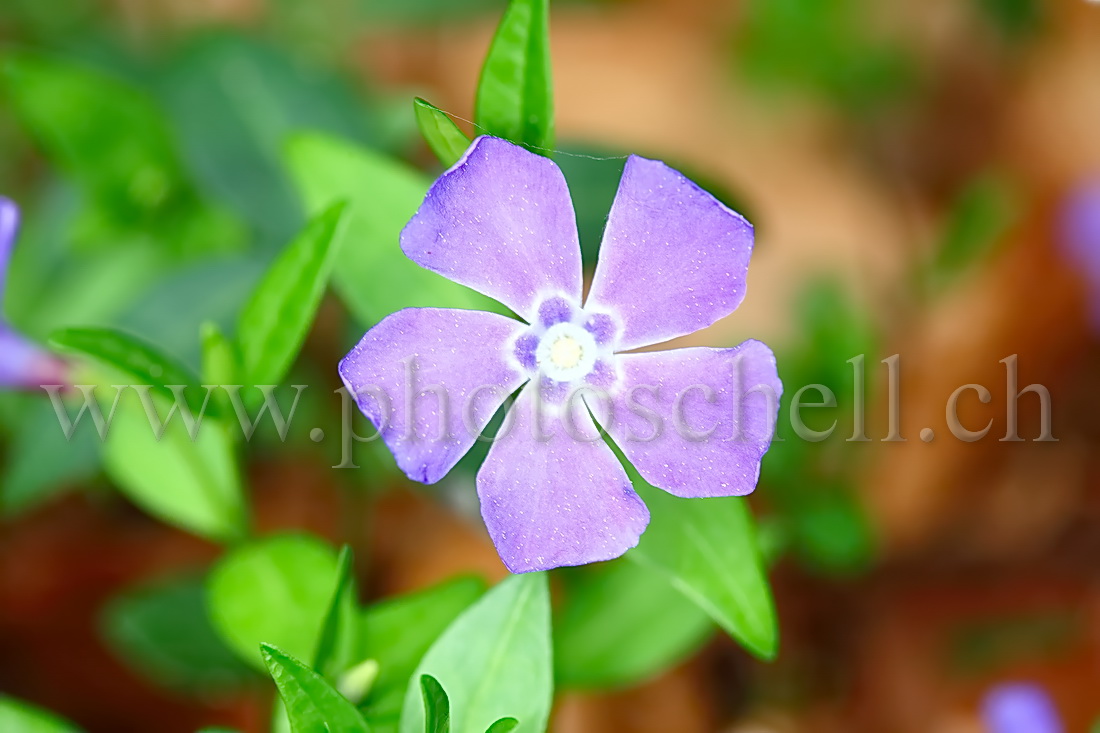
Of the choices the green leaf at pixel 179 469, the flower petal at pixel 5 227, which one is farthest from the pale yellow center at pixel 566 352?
the flower petal at pixel 5 227

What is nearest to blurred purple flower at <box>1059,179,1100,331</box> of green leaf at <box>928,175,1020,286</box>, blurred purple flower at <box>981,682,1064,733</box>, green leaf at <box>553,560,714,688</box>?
green leaf at <box>928,175,1020,286</box>

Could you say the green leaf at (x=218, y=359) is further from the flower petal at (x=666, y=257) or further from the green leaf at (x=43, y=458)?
the green leaf at (x=43, y=458)

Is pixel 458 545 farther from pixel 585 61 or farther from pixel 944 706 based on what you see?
pixel 585 61

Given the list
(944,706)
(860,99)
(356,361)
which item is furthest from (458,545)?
(860,99)

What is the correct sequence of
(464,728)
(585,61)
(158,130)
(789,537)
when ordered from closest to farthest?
(464,728)
(158,130)
(789,537)
(585,61)

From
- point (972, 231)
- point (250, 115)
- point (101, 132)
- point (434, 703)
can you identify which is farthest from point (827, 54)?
point (434, 703)
